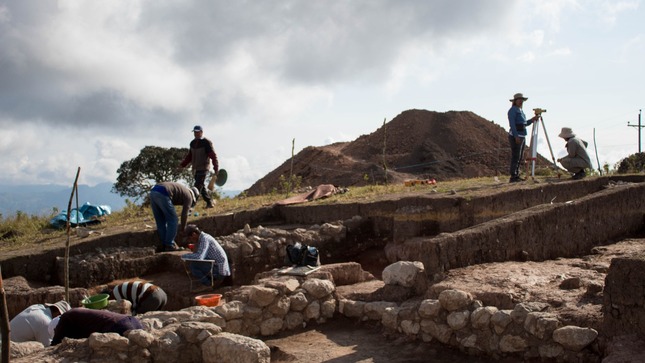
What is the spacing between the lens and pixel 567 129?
10.3 metres

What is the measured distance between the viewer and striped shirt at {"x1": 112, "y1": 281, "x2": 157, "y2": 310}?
6.35 metres

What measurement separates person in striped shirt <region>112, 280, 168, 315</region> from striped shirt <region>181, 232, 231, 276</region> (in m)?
0.82

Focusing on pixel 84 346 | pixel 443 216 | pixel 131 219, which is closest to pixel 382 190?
pixel 443 216

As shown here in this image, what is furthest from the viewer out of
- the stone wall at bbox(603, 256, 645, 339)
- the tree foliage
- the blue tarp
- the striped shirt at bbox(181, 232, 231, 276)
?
the tree foliage

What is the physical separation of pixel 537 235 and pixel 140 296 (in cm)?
435

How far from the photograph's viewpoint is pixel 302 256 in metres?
6.65

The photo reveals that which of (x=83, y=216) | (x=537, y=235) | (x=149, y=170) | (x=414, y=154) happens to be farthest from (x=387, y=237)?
(x=149, y=170)

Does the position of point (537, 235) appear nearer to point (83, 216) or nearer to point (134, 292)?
point (134, 292)

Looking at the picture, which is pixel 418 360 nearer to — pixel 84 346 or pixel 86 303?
pixel 84 346

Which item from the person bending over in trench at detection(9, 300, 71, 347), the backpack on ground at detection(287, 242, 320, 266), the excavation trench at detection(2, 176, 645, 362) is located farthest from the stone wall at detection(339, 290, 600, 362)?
the person bending over in trench at detection(9, 300, 71, 347)

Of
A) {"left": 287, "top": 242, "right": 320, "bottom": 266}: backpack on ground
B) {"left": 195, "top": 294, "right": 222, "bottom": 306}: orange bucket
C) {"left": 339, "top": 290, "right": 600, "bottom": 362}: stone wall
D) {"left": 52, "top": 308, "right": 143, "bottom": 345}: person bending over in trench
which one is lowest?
{"left": 339, "top": 290, "right": 600, "bottom": 362}: stone wall

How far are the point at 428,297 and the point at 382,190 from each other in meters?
6.40

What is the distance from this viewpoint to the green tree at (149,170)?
2684 cm

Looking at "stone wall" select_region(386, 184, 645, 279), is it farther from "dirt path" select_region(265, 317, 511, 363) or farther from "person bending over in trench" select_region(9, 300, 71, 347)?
"person bending over in trench" select_region(9, 300, 71, 347)
